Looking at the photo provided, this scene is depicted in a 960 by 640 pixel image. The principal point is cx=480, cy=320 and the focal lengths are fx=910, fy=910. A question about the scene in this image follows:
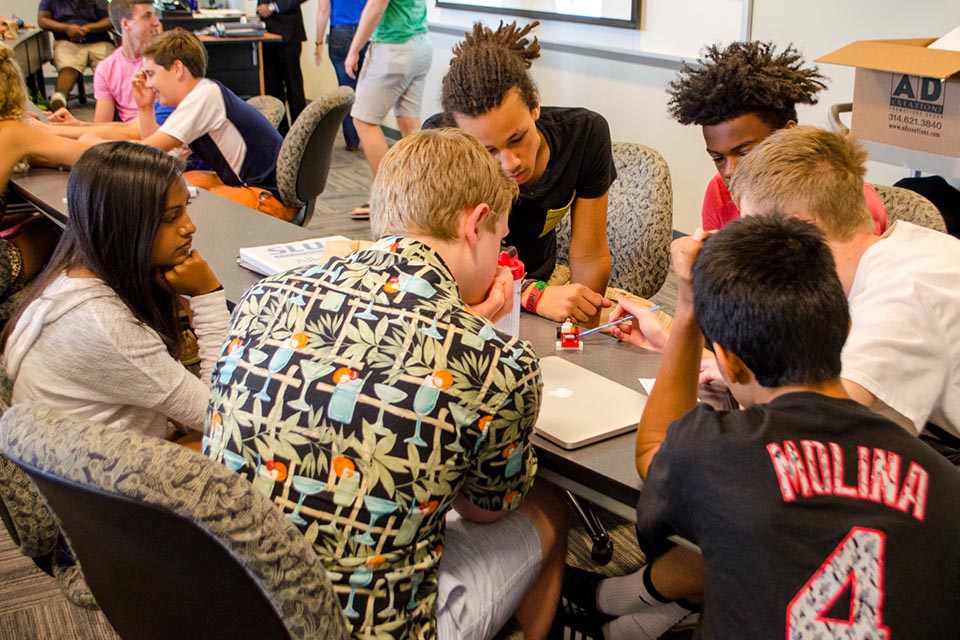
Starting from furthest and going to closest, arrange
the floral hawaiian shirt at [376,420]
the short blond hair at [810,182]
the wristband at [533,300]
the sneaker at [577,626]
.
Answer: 1. the wristband at [533,300]
2. the sneaker at [577,626]
3. the short blond hair at [810,182]
4. the floral hawaiian shirt at [376,420]

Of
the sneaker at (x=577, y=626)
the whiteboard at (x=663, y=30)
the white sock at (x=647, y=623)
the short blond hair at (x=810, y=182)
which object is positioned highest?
the whiteboard at (x=663, y=30)

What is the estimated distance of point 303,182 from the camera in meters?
3.16

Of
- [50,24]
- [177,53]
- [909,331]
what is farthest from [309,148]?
[50,24]

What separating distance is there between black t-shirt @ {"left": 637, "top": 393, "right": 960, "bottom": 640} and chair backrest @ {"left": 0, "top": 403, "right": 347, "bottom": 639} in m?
0.46

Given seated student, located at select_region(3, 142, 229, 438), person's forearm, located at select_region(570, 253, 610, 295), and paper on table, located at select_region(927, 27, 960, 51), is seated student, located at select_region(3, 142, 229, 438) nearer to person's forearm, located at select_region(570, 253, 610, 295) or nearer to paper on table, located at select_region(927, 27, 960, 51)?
person's forearm, located at select_region(570, 253, 610, 295)

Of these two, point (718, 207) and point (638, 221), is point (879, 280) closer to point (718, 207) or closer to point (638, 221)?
point (718, 207)

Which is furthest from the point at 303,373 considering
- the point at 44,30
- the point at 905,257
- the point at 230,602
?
the point at 44,30

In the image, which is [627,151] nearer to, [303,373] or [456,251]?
[456,251]

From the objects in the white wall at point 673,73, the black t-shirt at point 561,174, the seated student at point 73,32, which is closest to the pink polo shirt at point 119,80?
the white wall at point 673,73

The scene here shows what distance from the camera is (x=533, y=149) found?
2.11m

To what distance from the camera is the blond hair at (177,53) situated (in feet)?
10.5

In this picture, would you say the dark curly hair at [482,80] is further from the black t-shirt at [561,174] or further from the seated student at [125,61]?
the seated student at [125,61]

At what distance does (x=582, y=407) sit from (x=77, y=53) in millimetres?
7551

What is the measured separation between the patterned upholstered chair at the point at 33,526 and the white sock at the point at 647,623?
3.00 feet
